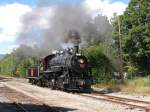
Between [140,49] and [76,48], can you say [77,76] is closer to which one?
[76,48]

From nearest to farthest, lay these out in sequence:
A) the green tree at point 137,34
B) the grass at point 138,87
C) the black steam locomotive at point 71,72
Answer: the grass at point 138,87 < the black steam locomotive at point 71,72 < the green tree at point 137,34

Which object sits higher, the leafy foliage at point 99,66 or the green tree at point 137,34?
the green tree at point 137,34

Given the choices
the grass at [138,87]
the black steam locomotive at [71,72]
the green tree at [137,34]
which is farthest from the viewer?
the green tree at [137,34]

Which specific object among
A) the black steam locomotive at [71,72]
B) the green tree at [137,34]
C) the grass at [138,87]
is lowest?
the grass at [138,87]

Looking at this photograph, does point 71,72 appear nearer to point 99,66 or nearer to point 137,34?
point 99,66

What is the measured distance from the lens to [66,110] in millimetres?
18031

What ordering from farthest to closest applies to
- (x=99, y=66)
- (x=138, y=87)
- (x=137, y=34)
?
(x=137, y=34) < (x=99, y=66) < (x=138, y=87)

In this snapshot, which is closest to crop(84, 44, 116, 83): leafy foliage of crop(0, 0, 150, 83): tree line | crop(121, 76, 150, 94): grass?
crop(0, 0, 150, 83): tree line

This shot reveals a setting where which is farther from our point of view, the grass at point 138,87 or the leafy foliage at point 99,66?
the leafy foliage at point 99,66

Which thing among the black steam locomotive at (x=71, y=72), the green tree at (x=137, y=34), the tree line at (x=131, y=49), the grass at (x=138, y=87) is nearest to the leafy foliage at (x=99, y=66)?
the tree line at (x=131, y=49)

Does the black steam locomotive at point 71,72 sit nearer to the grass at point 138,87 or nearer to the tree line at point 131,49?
the grass at point 138,87

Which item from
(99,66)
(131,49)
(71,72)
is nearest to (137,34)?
(131,49)

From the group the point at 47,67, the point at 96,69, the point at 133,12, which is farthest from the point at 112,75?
the point at 47,67

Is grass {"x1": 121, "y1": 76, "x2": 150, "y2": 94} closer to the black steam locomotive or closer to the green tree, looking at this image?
the black steam locomotive
